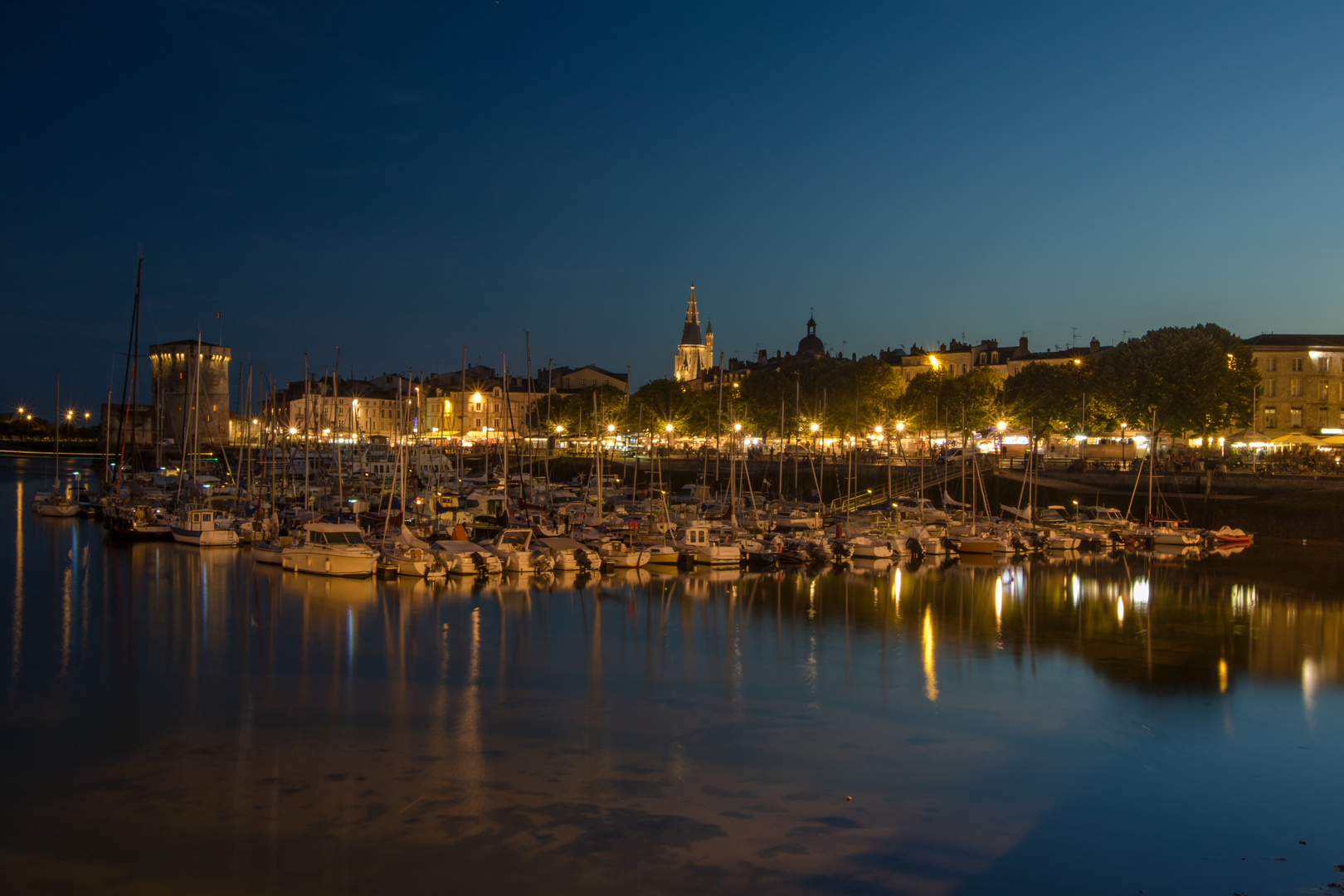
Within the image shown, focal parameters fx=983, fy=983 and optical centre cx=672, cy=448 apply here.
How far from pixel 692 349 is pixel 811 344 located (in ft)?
142

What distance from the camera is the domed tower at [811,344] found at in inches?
5610

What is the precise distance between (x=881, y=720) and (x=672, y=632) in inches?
311

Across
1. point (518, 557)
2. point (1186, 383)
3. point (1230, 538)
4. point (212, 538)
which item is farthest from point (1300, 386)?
point (212, 538)

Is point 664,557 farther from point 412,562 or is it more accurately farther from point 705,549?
point 412,562

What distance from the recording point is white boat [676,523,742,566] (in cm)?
3497

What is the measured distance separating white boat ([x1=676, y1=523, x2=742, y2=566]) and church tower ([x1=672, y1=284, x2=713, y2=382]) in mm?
144854

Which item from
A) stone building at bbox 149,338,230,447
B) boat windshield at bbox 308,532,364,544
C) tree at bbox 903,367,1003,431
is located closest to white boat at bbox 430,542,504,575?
boat windshield at bbox 308,532,364,544

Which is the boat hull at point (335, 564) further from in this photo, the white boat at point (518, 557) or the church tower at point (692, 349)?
the church tower at point (692, 349)

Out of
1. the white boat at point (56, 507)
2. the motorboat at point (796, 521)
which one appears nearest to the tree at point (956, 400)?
the motorboat at point (796, 521)

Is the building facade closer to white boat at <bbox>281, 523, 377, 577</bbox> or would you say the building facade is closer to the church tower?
white boat at <bbox>281, 523, 377, 577</bbox>

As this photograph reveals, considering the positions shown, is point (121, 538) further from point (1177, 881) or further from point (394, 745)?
point (1177, 881)

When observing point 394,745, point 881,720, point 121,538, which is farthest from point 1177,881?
point 121,538

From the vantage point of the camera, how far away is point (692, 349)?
18500 cm

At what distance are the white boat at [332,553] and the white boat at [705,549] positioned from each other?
36.0 feet
